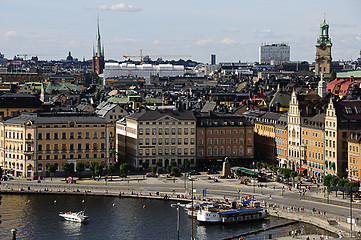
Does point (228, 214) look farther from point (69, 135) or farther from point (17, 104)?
point (17, 104)

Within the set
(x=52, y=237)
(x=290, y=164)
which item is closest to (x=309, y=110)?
(x=290, y=164)

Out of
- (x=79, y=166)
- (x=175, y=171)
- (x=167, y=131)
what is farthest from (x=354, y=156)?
(x=79, y=166)

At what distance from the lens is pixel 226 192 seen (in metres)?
134

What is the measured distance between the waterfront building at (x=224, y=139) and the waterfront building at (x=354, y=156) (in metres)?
32.2

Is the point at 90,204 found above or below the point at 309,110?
below

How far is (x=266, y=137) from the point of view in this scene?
172125 mm

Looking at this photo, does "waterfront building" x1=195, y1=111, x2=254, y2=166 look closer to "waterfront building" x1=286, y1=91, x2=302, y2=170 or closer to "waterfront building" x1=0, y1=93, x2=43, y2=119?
"waterfront building" x1=286, y1=91, x2=302, y2=170

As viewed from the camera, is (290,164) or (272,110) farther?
(272,110)

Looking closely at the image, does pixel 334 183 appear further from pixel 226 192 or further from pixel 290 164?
pixel 290 164

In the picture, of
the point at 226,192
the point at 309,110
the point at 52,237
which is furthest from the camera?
the point at 309,110

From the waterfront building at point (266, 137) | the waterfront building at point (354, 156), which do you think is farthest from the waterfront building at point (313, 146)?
the waterfront building at point (266, 137)

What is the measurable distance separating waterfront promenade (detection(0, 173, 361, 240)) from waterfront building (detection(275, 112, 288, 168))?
690 inches

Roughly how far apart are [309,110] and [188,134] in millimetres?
23963

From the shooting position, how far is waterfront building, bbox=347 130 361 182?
133625 mm
